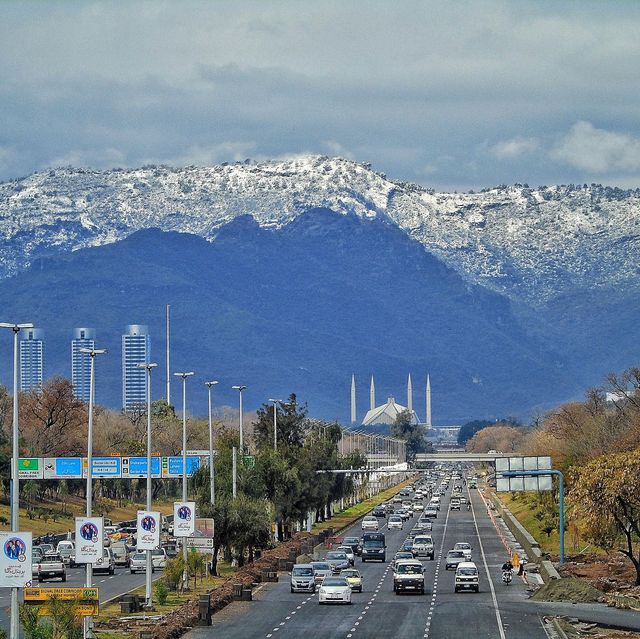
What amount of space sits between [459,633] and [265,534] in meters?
41.0

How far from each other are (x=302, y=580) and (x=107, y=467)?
67.7m

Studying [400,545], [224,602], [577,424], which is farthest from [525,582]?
[577,424]

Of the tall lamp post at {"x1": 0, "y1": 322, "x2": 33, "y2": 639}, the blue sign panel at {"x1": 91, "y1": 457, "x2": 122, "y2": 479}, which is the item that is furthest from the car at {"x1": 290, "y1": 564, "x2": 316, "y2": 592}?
the blue sign panel at {"x1": 91, "y1": 457, "x2": 122, "y2": 479}

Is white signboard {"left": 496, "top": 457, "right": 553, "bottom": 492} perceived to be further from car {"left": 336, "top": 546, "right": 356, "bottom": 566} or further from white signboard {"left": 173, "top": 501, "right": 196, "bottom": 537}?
white signboard {"left": 173, "top": 501, "right": 196, "bottom": 537}

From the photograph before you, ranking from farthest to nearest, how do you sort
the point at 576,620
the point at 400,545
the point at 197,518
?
the point at 400,545 < the point at 197,518 < the point at 576,620

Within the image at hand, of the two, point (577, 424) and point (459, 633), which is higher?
point (577, 424)

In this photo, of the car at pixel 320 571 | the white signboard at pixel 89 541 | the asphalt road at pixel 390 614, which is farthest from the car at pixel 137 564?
the white signboard at pixel 89 541

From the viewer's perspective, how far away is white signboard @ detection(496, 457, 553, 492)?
104938 millimetres

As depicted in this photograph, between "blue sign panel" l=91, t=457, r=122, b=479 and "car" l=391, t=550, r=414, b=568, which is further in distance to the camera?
"blue sign panel" l=91, t=457, r=122, b=479

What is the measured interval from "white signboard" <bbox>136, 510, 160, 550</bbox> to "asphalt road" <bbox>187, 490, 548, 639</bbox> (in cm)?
488

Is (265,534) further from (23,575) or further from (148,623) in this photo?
(23,575)

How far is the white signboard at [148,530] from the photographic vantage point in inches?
2990

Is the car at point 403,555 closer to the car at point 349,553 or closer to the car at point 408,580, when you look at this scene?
the car at point 349,553

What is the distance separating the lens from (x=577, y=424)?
193125 mm
